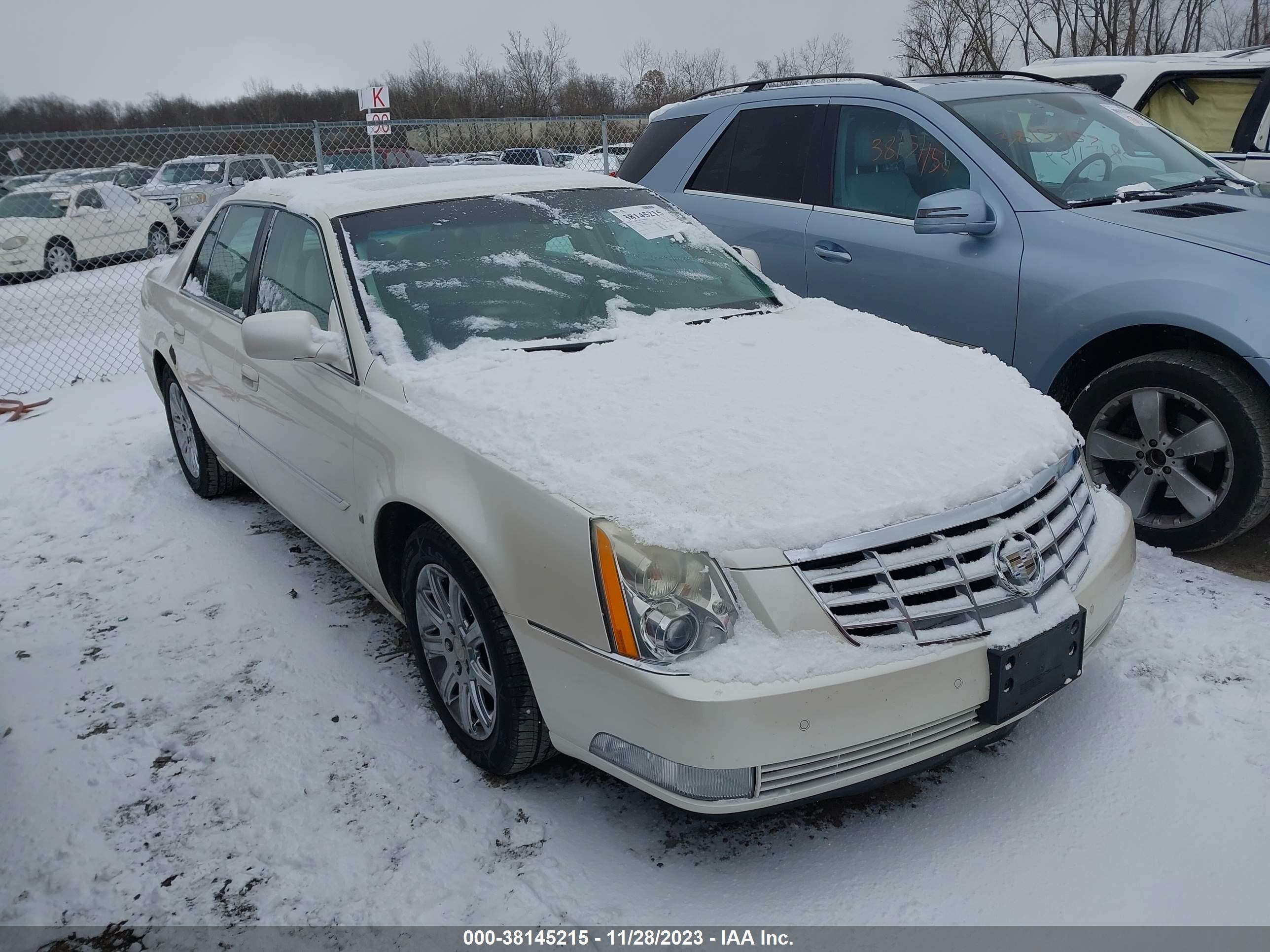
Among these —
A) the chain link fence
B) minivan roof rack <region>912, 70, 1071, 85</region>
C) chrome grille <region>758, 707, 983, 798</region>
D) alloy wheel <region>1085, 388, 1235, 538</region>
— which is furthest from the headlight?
the chain link fence

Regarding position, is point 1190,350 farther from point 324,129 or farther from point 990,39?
point 990,39

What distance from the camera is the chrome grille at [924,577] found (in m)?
2.14

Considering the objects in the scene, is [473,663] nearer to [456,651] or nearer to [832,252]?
[456,651]

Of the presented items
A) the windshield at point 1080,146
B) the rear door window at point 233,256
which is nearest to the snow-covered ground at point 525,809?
the rear door window at point 233,256

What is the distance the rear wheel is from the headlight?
→ 15.0 metres

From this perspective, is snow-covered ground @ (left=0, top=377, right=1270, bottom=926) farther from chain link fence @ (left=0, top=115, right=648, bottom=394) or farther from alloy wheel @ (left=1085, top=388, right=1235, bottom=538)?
chain link fence @ (left=0, top=115, right=648, bottom=394)

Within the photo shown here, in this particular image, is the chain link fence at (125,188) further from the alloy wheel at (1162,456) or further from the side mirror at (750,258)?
the alloy wheel at (1162,456)

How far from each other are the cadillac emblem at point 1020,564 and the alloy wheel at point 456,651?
125 centimetres

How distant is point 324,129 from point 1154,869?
36.8ft

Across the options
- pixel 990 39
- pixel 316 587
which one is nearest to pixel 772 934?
pixel 316 587

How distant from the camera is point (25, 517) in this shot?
485cm

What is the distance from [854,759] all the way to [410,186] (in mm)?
2554

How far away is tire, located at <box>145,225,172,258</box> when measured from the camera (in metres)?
15.5

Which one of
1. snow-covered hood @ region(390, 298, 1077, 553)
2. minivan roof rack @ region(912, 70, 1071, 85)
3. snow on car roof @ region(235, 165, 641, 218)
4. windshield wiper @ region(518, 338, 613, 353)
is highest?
minivan roof rack @ region(912, 70, 1071, 85)
